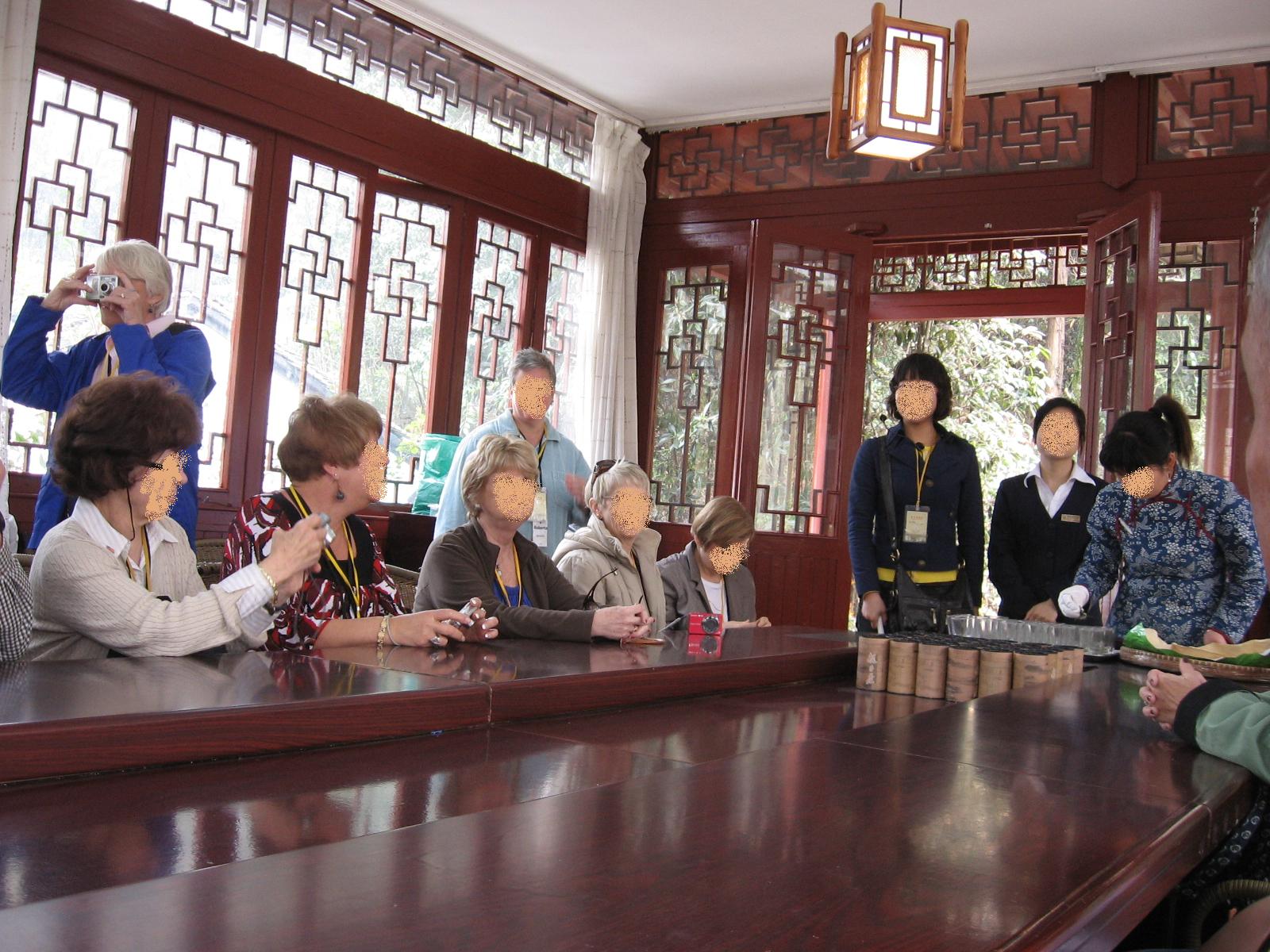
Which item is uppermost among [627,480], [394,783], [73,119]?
[73,119]

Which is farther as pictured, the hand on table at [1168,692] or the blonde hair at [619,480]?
the blonde hair at [619,480]

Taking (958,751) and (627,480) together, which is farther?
(627,480)

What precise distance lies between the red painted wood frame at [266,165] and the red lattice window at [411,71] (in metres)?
0.10

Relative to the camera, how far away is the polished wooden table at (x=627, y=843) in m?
0.80

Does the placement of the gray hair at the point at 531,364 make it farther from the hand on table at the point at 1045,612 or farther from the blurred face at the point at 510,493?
the hand on table at the point at 1045,612

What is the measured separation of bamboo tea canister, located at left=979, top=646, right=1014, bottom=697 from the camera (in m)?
2.60

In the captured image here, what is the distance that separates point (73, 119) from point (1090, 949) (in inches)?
168

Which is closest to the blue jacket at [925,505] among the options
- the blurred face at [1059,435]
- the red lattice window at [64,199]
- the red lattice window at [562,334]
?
the blurred face at [1059,435]

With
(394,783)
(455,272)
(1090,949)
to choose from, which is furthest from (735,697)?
(455,272)

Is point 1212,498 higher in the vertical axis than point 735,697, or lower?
higher

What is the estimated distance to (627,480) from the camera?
124 inches

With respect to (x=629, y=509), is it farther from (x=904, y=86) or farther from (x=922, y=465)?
(x=904, y=86)

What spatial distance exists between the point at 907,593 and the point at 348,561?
72.8 inches

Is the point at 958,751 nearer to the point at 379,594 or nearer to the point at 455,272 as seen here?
the point at 379,594
